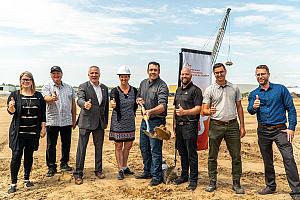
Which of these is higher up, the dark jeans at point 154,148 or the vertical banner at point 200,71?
the vertical banner at point 200,71

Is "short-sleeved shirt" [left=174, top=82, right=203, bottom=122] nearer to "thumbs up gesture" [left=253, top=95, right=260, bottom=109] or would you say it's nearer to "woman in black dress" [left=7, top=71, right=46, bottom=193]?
"thumbs up gesture" [left=253, top=95, right=260, bottom=109]

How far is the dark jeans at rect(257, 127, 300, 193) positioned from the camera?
541 centimetres

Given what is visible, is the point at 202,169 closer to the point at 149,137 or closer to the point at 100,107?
the point at 149,137

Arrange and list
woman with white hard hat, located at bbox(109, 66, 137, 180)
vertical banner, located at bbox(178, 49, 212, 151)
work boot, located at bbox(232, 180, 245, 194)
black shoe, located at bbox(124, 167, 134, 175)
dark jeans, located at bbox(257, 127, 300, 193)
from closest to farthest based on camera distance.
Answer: dark jeans, located at bbox(257, 127, 300, 193) → work boot, located at bbox(232, 180, 245, 194) → woman with white hard hat, located at bbox(109, 66, 137, 180) → black shoe, located at bbox(124, 167, 134, 175) → vertical banner, located at bbox(178, 49, 212, 151)

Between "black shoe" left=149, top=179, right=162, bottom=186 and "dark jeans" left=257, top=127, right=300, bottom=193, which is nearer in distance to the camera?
"dark jeans" left=257, top=127, right=300, bottom=193

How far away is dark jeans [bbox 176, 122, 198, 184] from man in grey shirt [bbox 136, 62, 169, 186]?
36cm

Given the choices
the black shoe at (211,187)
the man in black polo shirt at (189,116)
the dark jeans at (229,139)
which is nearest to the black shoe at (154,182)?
the man in black polo shirt at (189,116)

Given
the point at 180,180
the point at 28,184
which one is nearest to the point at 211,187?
the point at 180,180

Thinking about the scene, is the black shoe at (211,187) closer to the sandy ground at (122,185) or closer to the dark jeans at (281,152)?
the sandy ground at (122,185)

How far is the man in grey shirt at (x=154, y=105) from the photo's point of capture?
19.6 feet

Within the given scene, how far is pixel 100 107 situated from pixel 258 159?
507 centimetres

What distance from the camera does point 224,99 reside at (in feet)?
18.6

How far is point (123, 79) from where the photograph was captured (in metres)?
6.40

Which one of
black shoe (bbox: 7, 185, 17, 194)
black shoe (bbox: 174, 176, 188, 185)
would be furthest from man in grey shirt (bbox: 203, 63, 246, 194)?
black shoe (bbox: 7, 185, 17, 194)
